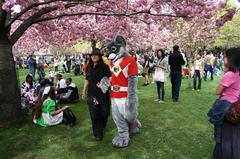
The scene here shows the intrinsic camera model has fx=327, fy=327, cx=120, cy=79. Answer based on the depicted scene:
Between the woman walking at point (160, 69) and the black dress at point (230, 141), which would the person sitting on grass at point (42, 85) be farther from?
the black dress at point (230, 141)

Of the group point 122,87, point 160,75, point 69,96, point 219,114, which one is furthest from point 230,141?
point 69,96

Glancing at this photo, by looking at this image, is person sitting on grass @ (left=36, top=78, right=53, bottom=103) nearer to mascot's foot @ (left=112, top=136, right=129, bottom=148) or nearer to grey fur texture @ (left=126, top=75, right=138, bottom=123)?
mascot's foot @ (left=112, top=136, right=129, bottom=148)

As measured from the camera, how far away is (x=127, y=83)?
6.77 metres

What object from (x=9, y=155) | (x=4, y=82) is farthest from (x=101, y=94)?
(x=4, y=82)

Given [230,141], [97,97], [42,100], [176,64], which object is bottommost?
[230,141]

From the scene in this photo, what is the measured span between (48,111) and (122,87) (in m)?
2.72

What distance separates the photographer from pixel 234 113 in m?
4.55

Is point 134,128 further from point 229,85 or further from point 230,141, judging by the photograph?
point 229,85

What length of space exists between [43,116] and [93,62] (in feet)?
7.69

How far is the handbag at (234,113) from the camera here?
4535 millimetres

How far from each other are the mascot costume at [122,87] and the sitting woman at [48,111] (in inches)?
91.3

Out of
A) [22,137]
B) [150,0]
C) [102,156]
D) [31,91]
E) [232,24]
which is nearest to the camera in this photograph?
[102,156]

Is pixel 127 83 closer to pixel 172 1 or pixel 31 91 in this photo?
pixel 172 1

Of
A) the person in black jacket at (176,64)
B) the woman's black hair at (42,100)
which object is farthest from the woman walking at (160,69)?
the woman's black hair at (42,100)
